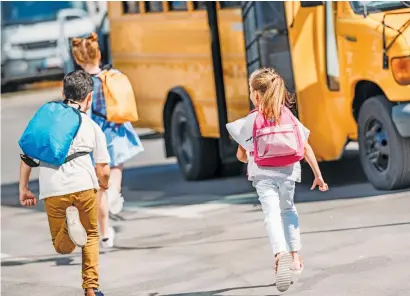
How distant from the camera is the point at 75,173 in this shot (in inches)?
315

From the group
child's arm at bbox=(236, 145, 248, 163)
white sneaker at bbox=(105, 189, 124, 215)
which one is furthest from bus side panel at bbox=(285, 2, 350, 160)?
child's arm at bbox=(236, 145, 248, 163)

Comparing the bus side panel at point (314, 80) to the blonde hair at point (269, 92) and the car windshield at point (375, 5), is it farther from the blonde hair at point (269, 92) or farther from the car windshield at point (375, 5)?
the blonde hair at point (269, 92)

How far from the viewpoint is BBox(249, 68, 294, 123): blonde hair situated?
7.82 metres

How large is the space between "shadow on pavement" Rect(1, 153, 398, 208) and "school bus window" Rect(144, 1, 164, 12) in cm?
180

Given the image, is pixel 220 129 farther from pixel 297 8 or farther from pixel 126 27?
pixel 126 27

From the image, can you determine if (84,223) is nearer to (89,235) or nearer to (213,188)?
(89,235)

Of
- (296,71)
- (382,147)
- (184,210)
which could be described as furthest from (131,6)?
(382,147)

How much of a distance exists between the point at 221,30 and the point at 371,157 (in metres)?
2.25

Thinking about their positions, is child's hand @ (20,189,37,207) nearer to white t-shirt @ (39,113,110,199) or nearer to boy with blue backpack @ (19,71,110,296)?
boy with blue backpack @ (19,71,110,296)

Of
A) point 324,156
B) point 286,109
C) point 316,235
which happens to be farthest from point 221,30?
point 286,109

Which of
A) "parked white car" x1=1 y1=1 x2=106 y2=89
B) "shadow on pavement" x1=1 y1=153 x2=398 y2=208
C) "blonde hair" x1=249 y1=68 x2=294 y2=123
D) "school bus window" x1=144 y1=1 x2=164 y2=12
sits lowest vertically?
"parked white car" x1=1 y1=1 x2=106 y2=89

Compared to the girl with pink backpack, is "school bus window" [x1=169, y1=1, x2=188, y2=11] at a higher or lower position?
lower

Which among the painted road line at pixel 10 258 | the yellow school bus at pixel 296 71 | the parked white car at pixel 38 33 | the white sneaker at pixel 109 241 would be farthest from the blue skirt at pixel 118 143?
the parked white car at pixel 38 33

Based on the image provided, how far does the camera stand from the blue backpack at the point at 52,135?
7.91 m
